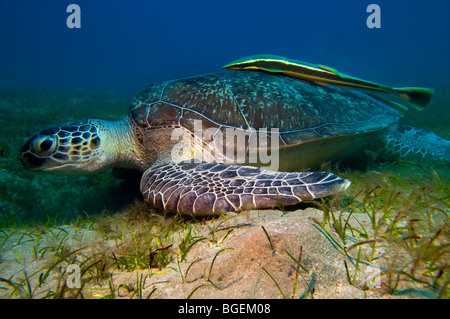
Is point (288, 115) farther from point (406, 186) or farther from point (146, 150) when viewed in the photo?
point (146, 150)

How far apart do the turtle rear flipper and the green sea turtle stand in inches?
0.9

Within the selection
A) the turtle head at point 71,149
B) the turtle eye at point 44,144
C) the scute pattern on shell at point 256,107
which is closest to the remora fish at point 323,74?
the scute pattern on shell at point 256,107

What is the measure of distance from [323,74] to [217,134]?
172cm

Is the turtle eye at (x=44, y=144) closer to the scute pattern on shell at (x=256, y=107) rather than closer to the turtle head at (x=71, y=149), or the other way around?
the turtle head at (x=71, y=149)

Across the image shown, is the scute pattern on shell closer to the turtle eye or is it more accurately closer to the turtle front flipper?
the turtle front flipper

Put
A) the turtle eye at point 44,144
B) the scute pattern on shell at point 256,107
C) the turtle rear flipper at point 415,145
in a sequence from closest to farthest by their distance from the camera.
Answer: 1. the turtle eye at point 44,144
2. the scute pattern on shell at point 256,107
3. the turtle rear flipper at point 415,145

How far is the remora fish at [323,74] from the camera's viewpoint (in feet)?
8.88

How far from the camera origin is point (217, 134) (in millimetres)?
2594

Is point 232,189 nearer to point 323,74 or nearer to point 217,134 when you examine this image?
point 217,134

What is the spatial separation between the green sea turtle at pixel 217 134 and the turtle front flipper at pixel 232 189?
0.03m

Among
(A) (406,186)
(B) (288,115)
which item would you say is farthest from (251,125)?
(A) (406,186)

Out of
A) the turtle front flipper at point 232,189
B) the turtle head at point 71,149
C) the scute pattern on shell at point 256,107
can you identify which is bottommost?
the turtle front flipper at point 232,189
